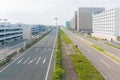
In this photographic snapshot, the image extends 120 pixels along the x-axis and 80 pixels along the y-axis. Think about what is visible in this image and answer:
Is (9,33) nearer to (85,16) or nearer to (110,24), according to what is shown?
(110,24)

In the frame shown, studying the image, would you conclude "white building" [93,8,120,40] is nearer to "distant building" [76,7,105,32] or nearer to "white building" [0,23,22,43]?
"white building" [0,23,22,43]

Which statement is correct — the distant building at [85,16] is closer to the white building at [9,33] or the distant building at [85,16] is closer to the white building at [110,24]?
the white building at [110,24]

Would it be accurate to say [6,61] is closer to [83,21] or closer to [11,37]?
[11,37]

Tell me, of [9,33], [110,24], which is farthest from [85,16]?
[9,33]

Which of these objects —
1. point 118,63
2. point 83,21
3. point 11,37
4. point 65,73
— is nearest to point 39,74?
point 65,73

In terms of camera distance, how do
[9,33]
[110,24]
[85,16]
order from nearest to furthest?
[110,24] < [9,33] < [85,16]

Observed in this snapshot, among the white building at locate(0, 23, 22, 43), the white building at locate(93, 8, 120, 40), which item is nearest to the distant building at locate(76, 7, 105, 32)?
the white building at locate(93, 8, 120, 40)

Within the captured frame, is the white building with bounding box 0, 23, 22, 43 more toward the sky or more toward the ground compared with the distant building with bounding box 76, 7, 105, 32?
more toward the ground

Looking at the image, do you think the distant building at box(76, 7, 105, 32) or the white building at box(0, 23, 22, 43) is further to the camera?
the distant building at box(76, 7, 105, 32)

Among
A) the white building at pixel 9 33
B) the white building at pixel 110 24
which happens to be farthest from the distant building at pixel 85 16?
the white building at pixel 9 33

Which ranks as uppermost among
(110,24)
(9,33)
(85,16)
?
(85,16)

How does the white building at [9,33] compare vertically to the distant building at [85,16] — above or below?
below

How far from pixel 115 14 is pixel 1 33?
41.7 meters

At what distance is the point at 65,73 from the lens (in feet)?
89.8
